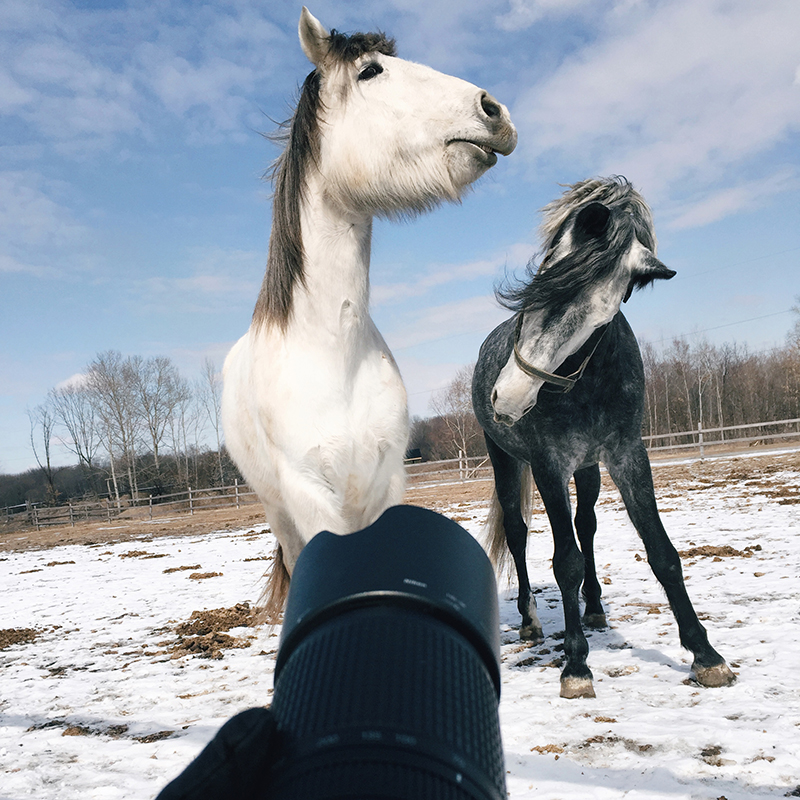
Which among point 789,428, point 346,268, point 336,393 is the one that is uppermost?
point 346,268

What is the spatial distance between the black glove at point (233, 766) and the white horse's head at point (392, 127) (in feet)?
6.24

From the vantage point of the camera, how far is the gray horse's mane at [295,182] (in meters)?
2.20

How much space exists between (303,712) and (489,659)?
24 centimetres

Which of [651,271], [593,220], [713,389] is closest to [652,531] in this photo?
[651,271]

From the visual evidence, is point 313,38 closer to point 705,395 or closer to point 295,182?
point 295,182

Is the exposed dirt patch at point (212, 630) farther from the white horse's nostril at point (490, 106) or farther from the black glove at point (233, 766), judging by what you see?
the black glove at point (233, 766)

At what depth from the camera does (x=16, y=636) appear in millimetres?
4691

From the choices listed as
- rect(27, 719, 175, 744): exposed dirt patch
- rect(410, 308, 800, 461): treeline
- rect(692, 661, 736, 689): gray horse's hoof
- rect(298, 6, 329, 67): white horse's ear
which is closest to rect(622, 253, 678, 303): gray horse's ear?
rect(298, 6, 329, 67): white horse's ear

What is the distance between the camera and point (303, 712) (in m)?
0.55

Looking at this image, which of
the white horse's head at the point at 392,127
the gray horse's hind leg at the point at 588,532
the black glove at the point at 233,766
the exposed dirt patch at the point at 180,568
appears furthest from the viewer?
the exposed dirt patch at the point at 180,568

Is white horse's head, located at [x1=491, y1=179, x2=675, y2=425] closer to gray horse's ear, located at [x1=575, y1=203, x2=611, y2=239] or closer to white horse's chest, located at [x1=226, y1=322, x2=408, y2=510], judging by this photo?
gray horse's ear, located at [x1=575, y1=203, x2=611, y2=239]

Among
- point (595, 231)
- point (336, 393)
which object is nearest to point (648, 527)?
point (595, 231)

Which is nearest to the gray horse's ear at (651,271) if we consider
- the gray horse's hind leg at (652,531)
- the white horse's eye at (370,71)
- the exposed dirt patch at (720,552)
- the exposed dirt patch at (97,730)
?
the gray horse's hind leg at (652,531)

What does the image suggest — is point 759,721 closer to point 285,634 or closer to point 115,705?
point 285,634
